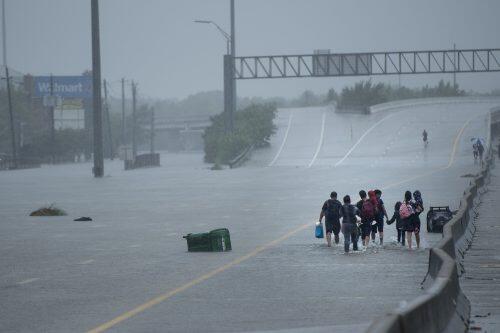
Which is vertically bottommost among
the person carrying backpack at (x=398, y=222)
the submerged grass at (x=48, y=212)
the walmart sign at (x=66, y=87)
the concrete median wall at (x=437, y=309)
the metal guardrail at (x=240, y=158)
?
the metal guardrail at (x=240, y=158)

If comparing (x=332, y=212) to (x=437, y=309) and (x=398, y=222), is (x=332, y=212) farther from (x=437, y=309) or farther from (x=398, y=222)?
(x=437, y=309)

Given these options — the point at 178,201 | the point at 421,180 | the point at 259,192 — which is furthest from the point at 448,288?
the point at 421,180

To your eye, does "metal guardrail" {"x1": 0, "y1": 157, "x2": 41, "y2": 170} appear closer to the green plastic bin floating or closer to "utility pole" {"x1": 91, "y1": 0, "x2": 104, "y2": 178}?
"utility pole" {"x1": 91, "y1": 0, "x2": 104, "y2": 178}

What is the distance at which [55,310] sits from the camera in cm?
1628

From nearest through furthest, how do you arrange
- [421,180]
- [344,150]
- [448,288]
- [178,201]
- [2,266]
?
1. [448,288]
2. [2,266]
3. [178,201]
4. [421,180]
5. [344,150]

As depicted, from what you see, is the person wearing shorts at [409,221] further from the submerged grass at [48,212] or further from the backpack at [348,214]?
the submerged grass at [48,212]

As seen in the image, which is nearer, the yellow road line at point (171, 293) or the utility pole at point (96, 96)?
the yellow road line at point (171, 293)

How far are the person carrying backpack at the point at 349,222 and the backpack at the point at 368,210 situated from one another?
0.16 m

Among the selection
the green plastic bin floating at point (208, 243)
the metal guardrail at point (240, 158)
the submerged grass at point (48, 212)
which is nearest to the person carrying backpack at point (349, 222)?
the green plastic bin floating at point (208, 243)

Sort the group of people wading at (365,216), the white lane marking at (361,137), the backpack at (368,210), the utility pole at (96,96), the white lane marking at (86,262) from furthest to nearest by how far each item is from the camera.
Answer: the white lane marking at (361,137) < the utility pole at (96,96) < the backpack at (368,210) < the group of people wading at (365,216) < the white lane marking at (86,262)

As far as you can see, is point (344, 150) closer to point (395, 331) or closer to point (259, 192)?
point (259, 192)

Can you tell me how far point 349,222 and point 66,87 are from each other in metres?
148

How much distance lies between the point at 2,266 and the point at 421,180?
42.1 meters

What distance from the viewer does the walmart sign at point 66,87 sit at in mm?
166500
